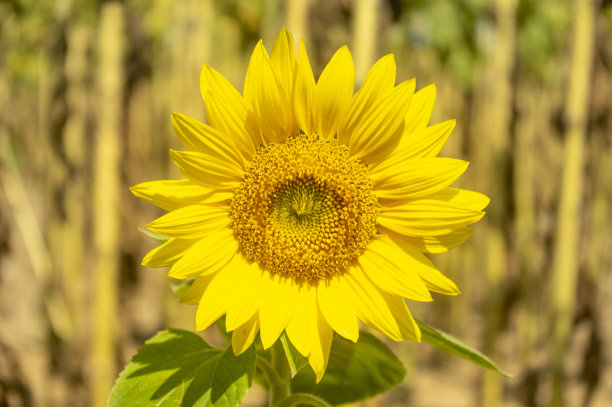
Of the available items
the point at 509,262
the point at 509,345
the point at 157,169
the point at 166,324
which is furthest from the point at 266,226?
the point at 509,345

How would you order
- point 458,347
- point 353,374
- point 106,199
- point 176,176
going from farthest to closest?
point 176,176 < point 106,199 < point 353,374 < point 458,347

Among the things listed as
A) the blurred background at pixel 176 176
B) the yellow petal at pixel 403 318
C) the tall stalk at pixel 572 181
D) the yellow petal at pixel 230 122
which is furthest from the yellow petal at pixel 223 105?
the tall stalk at pixel 572 181

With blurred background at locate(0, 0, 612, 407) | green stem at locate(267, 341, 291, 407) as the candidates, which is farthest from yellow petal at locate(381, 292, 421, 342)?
blurred background at locate(0, 0, 612, 407)

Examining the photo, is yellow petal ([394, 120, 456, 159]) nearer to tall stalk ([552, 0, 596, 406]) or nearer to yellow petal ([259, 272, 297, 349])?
yellow petal ([259, 272, 297, 349])

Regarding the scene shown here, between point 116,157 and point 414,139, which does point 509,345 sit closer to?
point 116,157

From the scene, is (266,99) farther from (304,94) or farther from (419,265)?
(419,265)

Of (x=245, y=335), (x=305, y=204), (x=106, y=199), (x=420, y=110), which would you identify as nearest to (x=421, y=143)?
(x=420, y=110)
